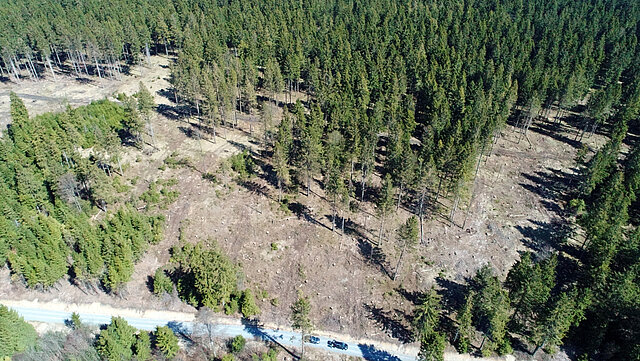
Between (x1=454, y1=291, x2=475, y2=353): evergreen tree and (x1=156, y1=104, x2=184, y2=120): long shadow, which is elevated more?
(x1=156, y1=104, x2=184, y2=120): long shadow

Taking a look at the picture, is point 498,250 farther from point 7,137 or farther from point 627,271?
point 7,137

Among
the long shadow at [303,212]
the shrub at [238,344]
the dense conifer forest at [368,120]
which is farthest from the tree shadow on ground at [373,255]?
the shrub at [238,344]

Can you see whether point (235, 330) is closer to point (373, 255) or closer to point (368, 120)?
point (373, 255)

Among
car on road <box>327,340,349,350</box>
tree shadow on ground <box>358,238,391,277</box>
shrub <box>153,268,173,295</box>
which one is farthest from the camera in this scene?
tree shadow on ground <box>358,238,391,277</box>

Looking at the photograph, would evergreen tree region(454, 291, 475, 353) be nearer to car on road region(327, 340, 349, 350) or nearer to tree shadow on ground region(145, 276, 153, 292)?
car on road region(327, 340, 349, 350)

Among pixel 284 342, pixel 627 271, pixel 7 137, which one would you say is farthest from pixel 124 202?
pixel 627 271

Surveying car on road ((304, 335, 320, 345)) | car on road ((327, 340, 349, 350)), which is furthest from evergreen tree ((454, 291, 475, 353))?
car on road ((304, 335, 320, 345))

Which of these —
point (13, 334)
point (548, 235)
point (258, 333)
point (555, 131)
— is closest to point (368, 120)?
point (548, 235)
